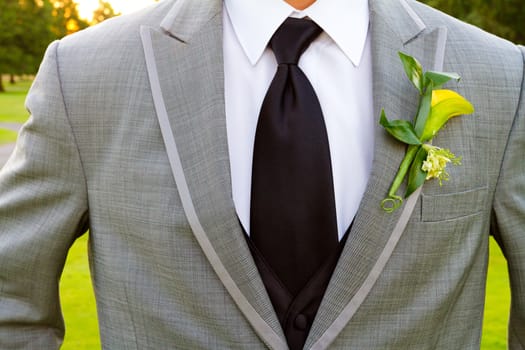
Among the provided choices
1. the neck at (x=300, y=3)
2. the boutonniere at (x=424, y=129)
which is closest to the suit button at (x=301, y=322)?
the boutonniere at (x=424, y=129)

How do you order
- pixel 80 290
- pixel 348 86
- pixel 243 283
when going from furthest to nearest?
pixel 80 290 < pixel 348 86 < pixel 243 283

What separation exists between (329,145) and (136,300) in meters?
0.60

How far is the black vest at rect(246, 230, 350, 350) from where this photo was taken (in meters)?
1.76

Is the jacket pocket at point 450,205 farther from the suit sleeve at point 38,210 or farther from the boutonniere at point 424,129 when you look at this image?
the suit sleeve at point 38,210

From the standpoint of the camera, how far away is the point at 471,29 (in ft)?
6.33

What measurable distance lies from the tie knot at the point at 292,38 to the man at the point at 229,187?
2cm

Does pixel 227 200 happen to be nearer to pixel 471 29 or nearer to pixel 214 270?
pixel 214 270

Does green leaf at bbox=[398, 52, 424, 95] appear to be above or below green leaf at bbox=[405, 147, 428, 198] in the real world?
above

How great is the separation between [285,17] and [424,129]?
1.47 ft

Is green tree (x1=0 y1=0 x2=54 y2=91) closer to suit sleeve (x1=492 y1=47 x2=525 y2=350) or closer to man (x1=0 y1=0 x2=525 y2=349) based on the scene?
man (x1=0 y1=0 x2=525 y2=349)

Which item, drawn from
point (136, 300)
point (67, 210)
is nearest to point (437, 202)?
point (136, 300)

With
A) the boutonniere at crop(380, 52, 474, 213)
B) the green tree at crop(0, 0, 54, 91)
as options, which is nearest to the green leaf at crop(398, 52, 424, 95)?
the boutonniere at crop(380, 52, 474, 213)

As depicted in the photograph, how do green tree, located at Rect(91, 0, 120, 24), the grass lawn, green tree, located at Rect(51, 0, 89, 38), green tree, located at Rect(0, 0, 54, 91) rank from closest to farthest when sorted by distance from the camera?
the grass lawn
green tree, located at Rect(0, 0, 54, 91)
green tree, located at Rect(51, 0, 89, 38)
green tree, located at Rect(91, 0, 120, 24)

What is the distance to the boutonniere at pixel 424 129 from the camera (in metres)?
1.74
